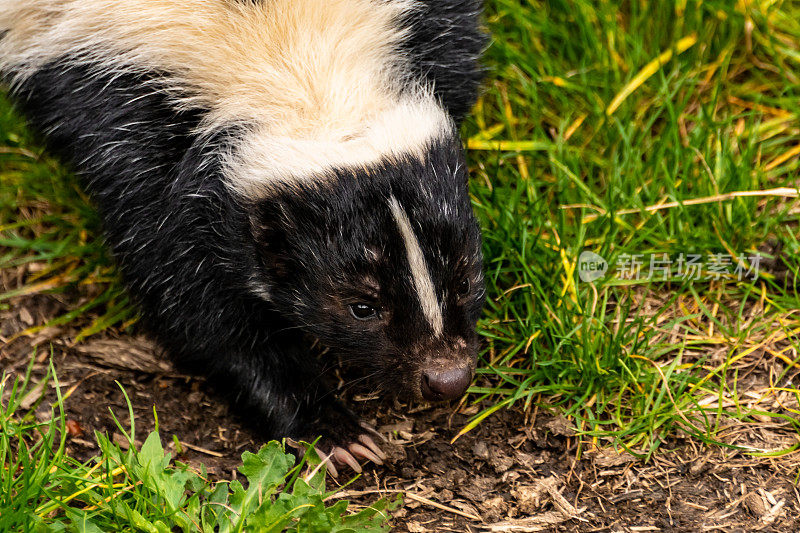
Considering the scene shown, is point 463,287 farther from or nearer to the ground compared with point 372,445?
farther from the ground

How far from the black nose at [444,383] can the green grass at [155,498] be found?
1.71ft

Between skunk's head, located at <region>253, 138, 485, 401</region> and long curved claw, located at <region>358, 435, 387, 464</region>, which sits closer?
A: skunk's head, located at <region>253, 138, 485, 401</region>

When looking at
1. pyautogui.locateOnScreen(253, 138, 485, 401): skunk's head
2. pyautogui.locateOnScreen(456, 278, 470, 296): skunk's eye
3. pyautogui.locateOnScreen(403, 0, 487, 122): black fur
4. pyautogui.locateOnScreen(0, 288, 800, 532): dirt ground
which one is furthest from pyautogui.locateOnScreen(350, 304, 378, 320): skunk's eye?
pyautogui.locateOnScreen(403, 0, 487, 122): black fur

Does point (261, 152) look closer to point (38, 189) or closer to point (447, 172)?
point (447, 172)

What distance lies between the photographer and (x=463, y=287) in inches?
159

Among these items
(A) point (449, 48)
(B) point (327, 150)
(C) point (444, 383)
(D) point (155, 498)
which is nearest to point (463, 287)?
(C) point (444, 383)

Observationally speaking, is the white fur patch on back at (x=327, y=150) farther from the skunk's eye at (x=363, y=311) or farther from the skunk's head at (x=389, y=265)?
the skunk's eye at (x=363, y=311)

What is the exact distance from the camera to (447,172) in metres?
4.02

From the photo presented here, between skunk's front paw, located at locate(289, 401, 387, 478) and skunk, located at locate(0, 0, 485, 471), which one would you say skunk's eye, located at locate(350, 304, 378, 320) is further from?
skunk's front paw, located at locate(289, 401, 387, 478)

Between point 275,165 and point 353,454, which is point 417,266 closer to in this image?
point 275,165

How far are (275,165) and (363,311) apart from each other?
2.39 feet

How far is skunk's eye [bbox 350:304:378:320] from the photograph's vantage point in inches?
157

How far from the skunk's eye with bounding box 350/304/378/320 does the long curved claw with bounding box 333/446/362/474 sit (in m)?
0.88

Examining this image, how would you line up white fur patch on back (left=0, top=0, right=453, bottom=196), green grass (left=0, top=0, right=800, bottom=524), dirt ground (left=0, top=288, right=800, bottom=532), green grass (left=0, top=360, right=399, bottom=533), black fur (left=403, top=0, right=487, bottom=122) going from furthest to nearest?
green grass (left=0, top=0, right=800, bottom=524) → black fur (left=403, top=0, right=487, bottom=122) → dirt ground (left=0, top=288, right=800, bottom=532) → white fur patch on back (left=0, top=0, right=453, bottom=196) → green grass (left=0, top=360, right=399, bottom=533)
